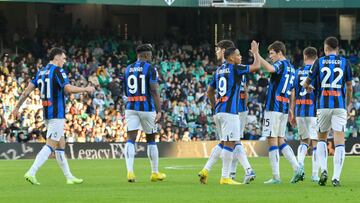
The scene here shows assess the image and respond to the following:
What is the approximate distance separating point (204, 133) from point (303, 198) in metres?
25.1

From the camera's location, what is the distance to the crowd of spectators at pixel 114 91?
1468 inches

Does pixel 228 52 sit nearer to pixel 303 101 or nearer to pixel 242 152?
pixel 242 152

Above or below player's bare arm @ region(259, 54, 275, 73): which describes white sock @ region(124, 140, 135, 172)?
below

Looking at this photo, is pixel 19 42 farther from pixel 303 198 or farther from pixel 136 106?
pixel 303 198

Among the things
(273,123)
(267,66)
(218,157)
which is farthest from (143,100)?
(267,66)

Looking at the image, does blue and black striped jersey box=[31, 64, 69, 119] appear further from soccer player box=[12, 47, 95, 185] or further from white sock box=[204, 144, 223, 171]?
white sock box=[204, 144, 223, 171]

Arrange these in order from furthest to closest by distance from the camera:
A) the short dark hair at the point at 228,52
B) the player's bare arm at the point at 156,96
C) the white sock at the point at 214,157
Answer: the player's bare arm at the point at 156,96, the white sock at the point at 214,157, the short dark hair at the point at 228,52

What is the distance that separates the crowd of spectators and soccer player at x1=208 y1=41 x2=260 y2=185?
18384mm

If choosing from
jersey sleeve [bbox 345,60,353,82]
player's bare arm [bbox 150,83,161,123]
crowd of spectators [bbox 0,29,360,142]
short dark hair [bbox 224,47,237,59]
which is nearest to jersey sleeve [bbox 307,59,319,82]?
jersey sleeve [bbox 345,60,353,82]

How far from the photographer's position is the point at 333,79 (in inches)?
722

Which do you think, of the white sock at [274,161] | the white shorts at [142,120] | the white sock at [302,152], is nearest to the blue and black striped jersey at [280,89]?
the white sock at [274,161]

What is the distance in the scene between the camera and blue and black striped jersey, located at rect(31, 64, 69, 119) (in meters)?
19.4

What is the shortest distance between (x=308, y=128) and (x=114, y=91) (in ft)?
68.6

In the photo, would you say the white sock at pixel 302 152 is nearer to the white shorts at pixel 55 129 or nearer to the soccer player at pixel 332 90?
the soccer player at pixel 332 90
